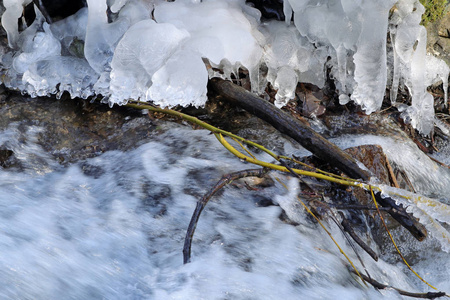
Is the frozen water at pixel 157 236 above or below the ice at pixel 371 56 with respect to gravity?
below

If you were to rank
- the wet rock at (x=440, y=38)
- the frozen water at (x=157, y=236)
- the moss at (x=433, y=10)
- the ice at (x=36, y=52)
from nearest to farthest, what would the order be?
the frozen water at (x=157, y=236)
the ice at (x=36, y=52)
the moss at (x=433, y=10)
the wet rock at (x=440, y=38)

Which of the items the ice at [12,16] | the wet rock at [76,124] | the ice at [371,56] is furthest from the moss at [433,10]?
the ice at [12,16]

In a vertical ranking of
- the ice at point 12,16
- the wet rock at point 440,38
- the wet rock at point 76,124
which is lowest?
the wet rock at point 76,124

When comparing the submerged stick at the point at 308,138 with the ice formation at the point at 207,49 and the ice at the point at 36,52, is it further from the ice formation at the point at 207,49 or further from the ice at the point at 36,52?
the ice at the point at 36,52

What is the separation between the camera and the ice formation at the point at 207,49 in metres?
2.50

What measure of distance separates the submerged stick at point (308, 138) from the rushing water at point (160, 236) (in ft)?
0.75

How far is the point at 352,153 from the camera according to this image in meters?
2.55

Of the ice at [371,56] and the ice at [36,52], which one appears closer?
the ice at [371,56]

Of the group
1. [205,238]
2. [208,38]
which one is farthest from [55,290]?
[208,38]

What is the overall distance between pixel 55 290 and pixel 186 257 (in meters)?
0.54

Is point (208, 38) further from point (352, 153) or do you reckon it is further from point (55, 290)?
point (55, 290)

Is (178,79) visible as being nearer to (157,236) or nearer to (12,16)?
(157,236)

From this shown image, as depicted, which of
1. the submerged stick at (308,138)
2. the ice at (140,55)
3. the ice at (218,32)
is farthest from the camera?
the ice at (218,32)

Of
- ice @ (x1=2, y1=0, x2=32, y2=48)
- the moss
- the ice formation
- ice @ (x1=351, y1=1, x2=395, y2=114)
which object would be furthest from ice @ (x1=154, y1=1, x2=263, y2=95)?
the moss
